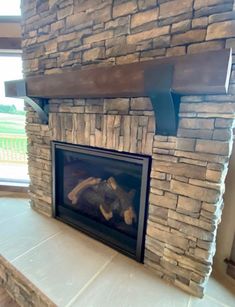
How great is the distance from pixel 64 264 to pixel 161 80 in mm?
1401

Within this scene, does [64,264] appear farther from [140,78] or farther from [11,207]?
[140,78]

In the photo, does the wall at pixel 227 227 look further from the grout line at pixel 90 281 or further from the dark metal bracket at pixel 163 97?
the grout line at pixel 90 281

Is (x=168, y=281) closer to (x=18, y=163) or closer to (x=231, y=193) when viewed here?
(x=231, y=193)

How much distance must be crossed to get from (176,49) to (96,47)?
0.60m

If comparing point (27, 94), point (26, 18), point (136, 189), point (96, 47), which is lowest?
point (136, 189)

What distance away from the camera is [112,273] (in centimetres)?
139

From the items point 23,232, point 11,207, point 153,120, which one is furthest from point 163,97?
point 11,207

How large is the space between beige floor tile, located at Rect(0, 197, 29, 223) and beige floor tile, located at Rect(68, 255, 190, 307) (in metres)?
1.27

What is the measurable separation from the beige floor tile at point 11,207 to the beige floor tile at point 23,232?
8cm

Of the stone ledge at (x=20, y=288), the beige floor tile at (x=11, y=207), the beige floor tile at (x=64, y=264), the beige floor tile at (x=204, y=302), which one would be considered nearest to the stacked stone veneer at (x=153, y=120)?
the beige floor tile at (x=204, y=302)

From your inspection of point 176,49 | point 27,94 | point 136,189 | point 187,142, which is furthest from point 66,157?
A: point 176,49

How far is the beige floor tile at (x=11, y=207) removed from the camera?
212 centimetres

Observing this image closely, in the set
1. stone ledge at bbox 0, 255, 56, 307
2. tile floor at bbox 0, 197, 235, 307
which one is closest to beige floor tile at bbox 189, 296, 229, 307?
tile floor at bbox 0, 197, 235, 307

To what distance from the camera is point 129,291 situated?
1.26 metres
